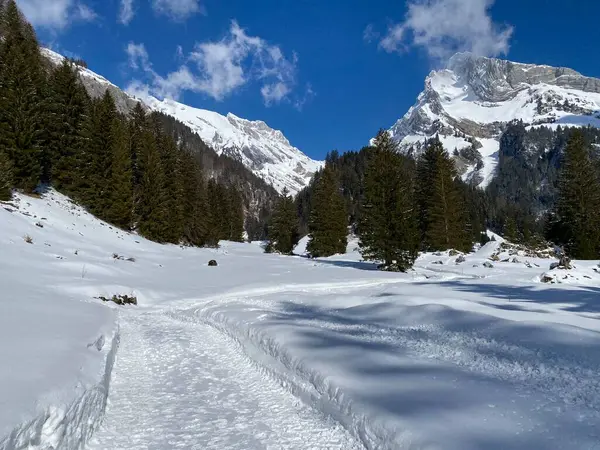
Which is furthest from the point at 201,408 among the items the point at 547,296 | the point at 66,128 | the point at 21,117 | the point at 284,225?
the point at 284,225

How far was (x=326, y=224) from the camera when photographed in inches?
2031

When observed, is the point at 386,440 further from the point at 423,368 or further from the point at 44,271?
the point at 44,271

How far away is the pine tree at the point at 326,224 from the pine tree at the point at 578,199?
25874mm

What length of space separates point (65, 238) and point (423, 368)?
1036 inches

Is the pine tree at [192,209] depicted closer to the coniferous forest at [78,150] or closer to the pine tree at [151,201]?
the coniferous forest at [78,150]

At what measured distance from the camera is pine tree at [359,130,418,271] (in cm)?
3103

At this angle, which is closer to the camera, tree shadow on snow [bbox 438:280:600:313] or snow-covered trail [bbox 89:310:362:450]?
snow-covered trail [bbox 89:310:362:450]

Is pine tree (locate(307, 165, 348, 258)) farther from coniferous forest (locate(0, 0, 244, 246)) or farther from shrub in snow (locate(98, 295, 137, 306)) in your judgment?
shrub in snow (locate(98, 295, 137, 306))

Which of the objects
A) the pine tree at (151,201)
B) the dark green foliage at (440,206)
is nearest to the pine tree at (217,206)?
the pine tree at (151,201)

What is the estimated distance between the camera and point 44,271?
56.8 feet

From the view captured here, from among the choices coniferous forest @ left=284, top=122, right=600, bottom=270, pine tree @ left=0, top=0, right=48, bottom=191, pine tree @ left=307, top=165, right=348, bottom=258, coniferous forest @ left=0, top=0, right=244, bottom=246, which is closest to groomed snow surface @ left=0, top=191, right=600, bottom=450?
coniferous forest @ left=284, top=122, right=600, bottom=270

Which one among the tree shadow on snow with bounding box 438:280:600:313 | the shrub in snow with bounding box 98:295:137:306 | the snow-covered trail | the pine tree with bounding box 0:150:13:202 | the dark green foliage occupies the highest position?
the dark green foliage

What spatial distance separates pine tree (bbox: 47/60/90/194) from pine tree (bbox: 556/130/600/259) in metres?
50.3

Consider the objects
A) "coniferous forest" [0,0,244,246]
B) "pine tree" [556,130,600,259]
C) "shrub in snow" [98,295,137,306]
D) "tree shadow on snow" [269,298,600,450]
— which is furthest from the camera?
"pine tree" [556,130,600,259]
